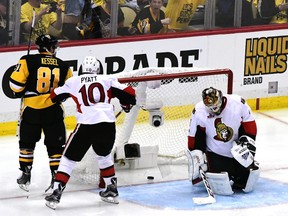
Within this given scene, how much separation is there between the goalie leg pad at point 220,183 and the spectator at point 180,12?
A: 2513mm

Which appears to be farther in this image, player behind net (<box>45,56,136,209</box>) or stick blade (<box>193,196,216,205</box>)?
stick blade (<box>193,196,216,205</box>)

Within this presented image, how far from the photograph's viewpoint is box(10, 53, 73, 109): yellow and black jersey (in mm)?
7613

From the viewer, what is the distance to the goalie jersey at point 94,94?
292 inches

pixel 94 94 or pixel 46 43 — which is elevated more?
pixel 46 43

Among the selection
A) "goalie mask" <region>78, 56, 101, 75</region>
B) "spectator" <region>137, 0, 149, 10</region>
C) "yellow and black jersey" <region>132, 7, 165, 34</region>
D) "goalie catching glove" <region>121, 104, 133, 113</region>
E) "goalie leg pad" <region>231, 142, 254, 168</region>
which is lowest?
"goalie leg pad" <region>231, 142, 254, 168</region>

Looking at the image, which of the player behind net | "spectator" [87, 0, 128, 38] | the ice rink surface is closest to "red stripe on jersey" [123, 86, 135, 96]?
the player behind net

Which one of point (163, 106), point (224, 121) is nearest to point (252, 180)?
point (224, 121)

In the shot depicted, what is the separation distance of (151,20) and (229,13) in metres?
0.82

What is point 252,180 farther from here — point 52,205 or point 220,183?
point 52,205

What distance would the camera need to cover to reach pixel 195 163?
7.85 metres

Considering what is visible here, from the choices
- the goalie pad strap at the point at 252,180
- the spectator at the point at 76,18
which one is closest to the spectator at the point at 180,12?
the spectator at the point at 76,18

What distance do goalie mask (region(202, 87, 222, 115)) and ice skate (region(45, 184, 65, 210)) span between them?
3.82 ft

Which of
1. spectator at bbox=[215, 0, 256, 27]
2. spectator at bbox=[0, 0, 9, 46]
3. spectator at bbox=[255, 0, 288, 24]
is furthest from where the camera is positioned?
spectator at bbox=[255, 0, 288, 24]

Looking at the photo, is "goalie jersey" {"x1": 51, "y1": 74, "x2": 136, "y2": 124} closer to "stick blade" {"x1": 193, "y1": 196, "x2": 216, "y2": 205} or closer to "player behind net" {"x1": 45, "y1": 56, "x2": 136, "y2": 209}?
"player behind net" {"x1": 45, "y1": 56, "x2": 136, "y2": 209}
